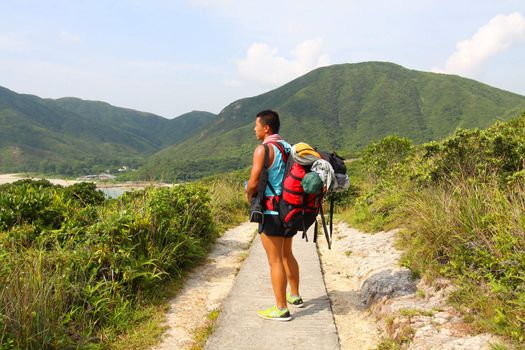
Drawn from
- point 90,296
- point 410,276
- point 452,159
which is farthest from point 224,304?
point 452,159

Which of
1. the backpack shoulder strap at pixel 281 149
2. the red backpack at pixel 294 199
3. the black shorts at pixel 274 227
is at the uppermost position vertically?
the backpack shoulder strap at pixel 281 149

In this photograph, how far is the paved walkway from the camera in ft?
10.6

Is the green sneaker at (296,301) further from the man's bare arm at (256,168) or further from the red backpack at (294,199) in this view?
the man's bare arm at (256,168)

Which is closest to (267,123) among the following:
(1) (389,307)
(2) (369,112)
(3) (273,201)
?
(3) (273,201)

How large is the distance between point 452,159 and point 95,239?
573 centimetres

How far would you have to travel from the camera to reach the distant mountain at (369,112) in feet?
438

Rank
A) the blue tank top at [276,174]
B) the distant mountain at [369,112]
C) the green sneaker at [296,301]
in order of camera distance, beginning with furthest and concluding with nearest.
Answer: the distant mountain at [369,112]
the green sneaker at [296,301]
the blue tank top at [276,174]

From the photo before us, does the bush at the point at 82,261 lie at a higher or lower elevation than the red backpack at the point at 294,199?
lower

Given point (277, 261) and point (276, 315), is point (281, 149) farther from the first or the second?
point (276, 315)

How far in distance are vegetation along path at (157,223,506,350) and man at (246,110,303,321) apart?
286 millimetres

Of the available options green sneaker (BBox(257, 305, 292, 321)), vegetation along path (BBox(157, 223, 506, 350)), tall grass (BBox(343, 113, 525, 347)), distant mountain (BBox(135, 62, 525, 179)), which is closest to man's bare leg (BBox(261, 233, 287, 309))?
green sneaker (BBox(257, 305, 292, 321))

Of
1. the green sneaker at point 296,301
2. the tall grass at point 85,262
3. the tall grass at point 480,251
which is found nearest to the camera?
the tall grass at point 480,251

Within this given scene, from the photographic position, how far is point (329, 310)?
3957mm

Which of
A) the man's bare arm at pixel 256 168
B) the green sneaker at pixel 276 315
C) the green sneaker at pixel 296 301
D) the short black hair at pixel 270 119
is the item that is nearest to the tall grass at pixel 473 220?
the green sneaker at pixel 296 301
